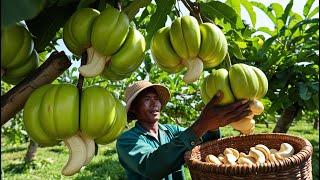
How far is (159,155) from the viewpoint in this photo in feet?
6.48

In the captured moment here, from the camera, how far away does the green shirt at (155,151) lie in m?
1.92

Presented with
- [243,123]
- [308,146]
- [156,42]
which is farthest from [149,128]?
[156,42]

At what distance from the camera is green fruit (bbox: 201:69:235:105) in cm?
112

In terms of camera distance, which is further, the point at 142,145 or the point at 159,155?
the point at 142,145

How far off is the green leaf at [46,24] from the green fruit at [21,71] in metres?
0.11

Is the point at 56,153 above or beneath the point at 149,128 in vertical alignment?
beneath

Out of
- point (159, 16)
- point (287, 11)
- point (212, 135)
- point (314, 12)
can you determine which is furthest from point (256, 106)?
point (314, 12)

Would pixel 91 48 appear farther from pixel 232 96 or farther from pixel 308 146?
pixel 308 146

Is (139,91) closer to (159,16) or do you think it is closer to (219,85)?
(159,16)

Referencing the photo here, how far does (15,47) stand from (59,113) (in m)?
0.15

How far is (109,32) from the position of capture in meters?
0.84

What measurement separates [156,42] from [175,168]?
104cm

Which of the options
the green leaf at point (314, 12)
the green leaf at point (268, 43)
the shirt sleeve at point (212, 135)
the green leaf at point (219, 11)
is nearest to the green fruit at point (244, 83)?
the green leaf at point (219, 11)

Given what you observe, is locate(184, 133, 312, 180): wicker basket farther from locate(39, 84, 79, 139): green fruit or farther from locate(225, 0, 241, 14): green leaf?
locate(39, 84, 79, 139): green fruit
